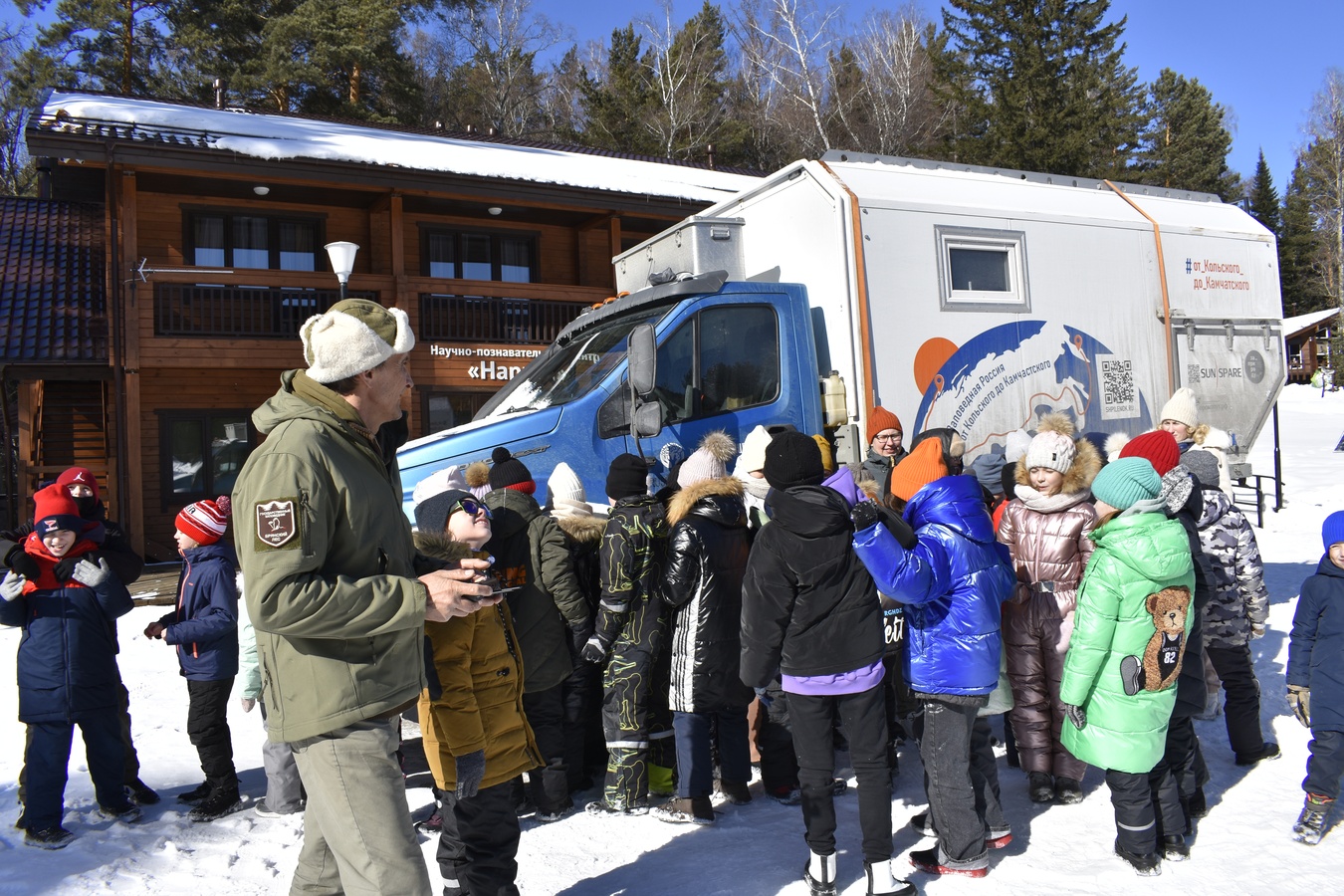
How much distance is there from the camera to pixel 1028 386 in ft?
22.8

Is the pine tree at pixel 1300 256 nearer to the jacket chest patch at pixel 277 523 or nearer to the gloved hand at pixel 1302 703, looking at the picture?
the gloved hand at pixel 1302 703

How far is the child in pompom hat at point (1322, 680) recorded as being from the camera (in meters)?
3.84

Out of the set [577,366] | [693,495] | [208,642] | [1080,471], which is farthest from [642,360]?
[208,642]

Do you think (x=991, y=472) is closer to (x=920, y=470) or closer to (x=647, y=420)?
(x=647, y=420)

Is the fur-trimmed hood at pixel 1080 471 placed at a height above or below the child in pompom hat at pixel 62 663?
above

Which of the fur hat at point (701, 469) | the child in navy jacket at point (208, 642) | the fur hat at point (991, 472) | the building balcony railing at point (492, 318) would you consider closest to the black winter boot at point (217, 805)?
the child in navy jacket at point (208, 642)

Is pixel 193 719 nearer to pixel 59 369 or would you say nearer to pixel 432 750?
pixel 432 750

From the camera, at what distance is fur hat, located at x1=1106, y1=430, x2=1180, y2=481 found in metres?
4.02

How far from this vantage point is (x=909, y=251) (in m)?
6.51

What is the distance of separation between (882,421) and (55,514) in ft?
14.8

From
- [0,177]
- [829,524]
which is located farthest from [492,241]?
[0,177]

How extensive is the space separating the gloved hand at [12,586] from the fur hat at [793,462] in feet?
11.3

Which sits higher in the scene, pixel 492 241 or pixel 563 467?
pixel 492 241

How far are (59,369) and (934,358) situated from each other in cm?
1273
